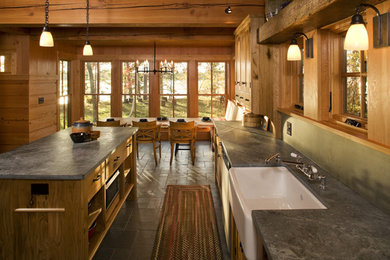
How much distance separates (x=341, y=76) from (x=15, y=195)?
8.19 ft

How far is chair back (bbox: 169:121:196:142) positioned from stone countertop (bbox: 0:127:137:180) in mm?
2460

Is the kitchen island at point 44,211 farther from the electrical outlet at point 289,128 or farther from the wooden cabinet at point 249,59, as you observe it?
the wooden cabinet at point 249,59

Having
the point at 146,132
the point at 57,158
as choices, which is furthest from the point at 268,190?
the point at 146,132

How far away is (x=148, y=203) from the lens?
3.91 metres

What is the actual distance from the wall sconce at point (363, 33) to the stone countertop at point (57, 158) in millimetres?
1744

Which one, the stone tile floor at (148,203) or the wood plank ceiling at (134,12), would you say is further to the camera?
the wood plank ceiling at (134,12)

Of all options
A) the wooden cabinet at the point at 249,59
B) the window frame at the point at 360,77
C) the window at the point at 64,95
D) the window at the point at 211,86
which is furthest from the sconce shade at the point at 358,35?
the window at the point at 64,95

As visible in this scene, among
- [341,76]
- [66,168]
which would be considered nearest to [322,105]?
[341,76]

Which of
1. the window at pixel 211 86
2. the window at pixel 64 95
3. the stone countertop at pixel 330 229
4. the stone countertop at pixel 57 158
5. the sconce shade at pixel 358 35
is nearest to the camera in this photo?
the stone countertop at pixel 330 229

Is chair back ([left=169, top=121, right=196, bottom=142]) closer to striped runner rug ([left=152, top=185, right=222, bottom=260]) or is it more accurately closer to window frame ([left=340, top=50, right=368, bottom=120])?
striped runner rug ([left=152, top=185, right=222, bottom=260])

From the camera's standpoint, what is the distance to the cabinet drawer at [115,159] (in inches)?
106

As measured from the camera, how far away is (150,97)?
28.2 ft

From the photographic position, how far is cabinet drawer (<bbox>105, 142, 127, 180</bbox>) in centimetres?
270

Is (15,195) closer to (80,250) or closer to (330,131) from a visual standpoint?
(80,250)
